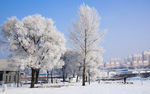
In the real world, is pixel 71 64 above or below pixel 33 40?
below

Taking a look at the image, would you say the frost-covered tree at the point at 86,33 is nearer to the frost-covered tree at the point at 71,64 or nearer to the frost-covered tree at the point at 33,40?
the frost-covered tree at the point at 33,40

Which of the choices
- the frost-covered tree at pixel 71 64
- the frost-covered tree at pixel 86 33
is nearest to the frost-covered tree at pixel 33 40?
the frost-covered tree at pixel 86 33

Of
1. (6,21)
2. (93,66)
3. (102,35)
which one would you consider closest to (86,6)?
(102,35)

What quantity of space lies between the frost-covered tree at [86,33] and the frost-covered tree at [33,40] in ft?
10.8

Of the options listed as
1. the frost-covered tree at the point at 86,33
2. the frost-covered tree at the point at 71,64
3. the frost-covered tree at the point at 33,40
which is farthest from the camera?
the frost-covered tree at the point at 71,64

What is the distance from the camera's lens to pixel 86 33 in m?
29.7

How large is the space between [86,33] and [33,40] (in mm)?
8594

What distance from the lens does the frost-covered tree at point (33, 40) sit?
26094 millimetres

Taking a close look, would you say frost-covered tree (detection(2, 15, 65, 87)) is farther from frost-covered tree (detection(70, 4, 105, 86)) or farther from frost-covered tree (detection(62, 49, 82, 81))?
frost-covered tree (detection(62, 49, 82, 81))

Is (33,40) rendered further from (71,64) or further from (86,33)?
(71,64)

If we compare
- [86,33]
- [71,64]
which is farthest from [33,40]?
[71,64]

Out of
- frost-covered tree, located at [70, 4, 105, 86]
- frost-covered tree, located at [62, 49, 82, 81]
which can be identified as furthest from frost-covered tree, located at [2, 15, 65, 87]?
frost-covered tree, located at [62, 49, 82, 81]

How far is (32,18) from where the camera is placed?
93.0 feet

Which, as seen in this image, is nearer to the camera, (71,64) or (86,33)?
(86,33)
